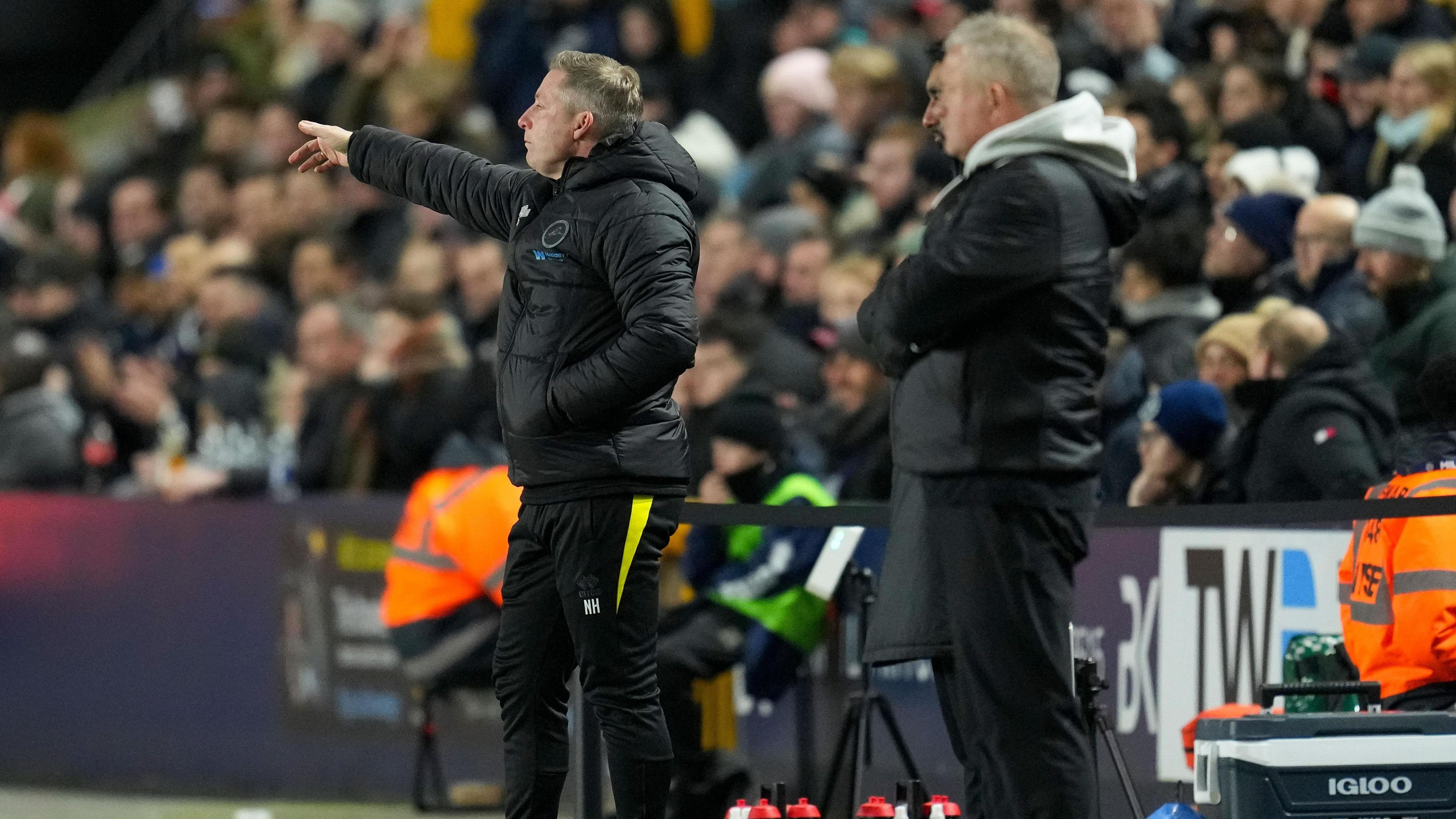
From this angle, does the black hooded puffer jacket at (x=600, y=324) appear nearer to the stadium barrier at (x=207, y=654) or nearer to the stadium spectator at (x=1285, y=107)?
the stadium barrier at (x=207, y=654)

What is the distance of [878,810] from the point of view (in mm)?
6559

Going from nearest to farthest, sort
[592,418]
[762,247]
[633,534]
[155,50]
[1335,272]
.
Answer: [592,418]
[633,534]
[1335,272]
[762,247]
[155,50]

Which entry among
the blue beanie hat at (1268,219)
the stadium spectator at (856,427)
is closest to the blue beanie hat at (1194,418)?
the stadium spectator at (856,427)

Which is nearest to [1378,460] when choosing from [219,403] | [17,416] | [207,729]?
[207,729]

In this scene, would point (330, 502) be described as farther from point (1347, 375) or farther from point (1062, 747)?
point (1062, 747)

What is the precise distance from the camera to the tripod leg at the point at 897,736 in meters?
7.01

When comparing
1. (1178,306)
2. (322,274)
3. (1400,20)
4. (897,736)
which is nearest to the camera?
(897,736)

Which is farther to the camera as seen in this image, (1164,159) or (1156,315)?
(1164,159)

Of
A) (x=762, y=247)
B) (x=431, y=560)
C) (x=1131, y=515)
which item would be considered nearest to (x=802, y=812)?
(x=1131, y=515)

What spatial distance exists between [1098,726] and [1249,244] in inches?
121

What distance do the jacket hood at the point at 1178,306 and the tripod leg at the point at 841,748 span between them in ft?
8.15

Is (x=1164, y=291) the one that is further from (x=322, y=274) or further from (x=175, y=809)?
(x=322, y=274)

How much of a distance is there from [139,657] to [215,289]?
7.98ft

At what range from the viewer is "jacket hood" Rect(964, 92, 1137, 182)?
527 centimetres
